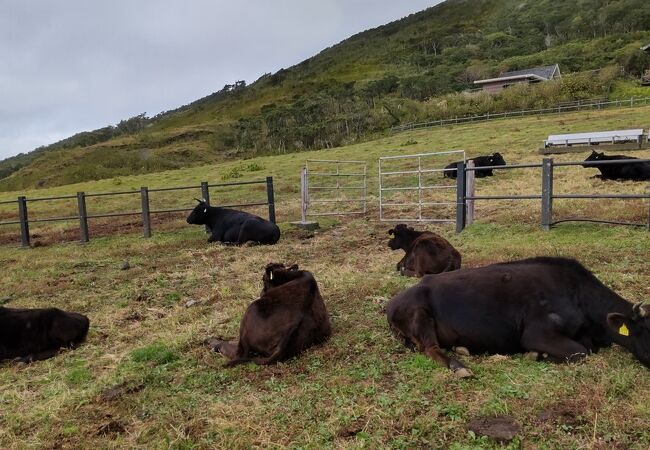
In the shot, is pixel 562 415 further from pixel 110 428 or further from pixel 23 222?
pixel 23 222

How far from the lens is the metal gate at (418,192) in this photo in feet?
43.5

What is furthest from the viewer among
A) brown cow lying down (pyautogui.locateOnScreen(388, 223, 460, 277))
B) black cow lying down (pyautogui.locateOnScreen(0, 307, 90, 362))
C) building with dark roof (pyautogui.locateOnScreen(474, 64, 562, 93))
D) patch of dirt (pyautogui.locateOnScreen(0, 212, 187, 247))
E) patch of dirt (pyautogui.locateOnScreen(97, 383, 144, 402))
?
building with dark roof (pyautogui.locateOnScreen(474, 64, 562, 93))

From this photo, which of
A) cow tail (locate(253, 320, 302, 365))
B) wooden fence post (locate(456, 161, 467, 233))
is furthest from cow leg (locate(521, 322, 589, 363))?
wooden fence post (locate(456, 161, 467, 233))

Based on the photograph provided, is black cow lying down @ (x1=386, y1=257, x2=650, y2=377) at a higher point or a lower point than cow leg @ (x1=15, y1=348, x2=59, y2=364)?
higher

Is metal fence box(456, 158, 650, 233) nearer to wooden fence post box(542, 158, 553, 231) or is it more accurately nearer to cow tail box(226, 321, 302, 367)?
wooden fence post box(542, 158, 553, 231)

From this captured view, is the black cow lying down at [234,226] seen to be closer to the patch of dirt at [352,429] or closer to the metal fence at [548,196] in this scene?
the metal fence at [548,196]

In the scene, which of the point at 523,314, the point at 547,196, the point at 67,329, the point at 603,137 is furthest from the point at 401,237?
the point at 603,137

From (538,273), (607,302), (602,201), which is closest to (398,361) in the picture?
(538,273)

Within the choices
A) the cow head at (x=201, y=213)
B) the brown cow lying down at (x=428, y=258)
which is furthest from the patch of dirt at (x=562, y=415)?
the cow head at (x=201, y=213)

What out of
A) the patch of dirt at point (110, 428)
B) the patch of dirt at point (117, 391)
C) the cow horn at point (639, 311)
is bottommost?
the patch of dirt at point (117, 391)

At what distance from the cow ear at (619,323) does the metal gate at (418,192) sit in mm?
7410

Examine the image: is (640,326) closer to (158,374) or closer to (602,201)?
(158,374)

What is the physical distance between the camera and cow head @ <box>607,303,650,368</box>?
389 centimetres

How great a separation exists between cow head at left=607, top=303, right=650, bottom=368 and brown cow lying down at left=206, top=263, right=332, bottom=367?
256 centimetres
